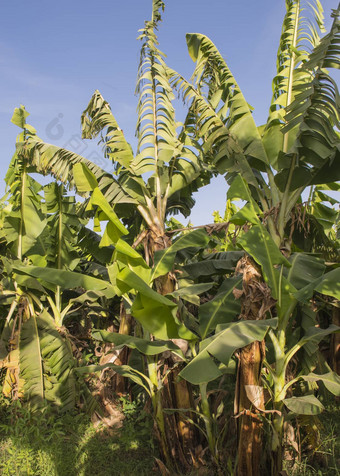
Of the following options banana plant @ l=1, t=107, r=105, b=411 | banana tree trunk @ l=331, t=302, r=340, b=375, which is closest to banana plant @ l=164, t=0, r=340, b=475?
banana tree trunk @ l=331, t=302, r=340, b=375

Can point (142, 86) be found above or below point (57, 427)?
above

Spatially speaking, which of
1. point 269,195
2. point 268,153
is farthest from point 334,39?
point 269,195

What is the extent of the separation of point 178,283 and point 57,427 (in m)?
3.27

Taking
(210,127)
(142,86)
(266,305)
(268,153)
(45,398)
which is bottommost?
(45,398)

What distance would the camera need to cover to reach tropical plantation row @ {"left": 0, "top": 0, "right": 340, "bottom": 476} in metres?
3.90

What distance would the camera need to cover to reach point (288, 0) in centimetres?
595

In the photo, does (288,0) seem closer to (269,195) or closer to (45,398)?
(269,195)

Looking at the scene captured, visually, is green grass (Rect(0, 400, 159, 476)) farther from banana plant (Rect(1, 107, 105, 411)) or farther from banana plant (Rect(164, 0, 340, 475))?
banana plant (Rect(164, 0, 340, 475))

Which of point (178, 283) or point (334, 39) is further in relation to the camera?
point (178, 283)

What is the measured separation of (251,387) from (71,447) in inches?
140

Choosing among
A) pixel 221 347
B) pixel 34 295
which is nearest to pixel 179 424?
pixel 221 347

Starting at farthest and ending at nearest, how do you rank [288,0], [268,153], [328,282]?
[288,0], [268,153], [328,282]

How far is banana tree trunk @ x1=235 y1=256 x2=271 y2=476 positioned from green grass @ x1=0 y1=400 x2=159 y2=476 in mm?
1667

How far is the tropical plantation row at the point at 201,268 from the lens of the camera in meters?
3.90
